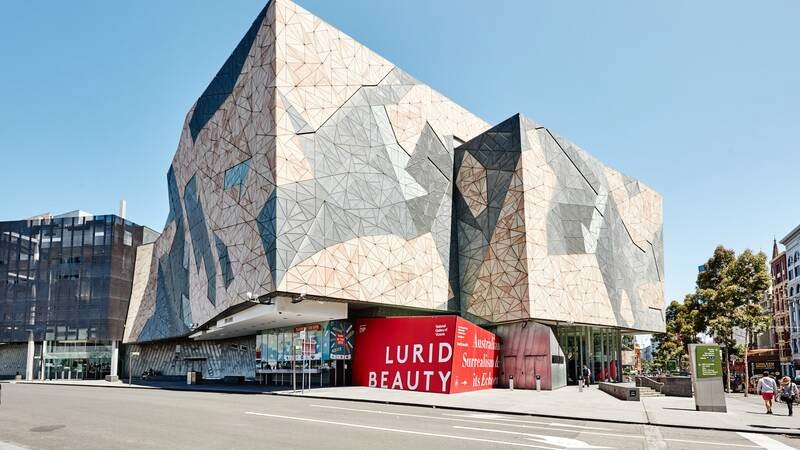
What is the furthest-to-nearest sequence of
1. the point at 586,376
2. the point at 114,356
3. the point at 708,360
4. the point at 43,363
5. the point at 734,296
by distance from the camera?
the point at 114,356
the point at 43,363
the point at 586,376
the point at 734,296
the point at 708,360

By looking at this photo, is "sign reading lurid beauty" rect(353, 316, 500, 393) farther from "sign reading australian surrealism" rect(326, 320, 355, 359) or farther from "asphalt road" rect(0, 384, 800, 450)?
"asphalt road" rect(0, 384, 800, 450)

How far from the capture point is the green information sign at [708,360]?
78.7ft

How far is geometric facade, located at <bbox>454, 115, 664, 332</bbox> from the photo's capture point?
40562mm

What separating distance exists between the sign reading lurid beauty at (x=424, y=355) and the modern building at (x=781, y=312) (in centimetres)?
5872

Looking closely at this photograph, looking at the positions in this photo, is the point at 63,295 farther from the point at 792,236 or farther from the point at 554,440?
the point at 792,236

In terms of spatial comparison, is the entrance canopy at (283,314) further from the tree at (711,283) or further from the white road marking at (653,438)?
the tree at (711,283)

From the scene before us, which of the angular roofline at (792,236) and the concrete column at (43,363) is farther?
the angular roofline at (792,236)

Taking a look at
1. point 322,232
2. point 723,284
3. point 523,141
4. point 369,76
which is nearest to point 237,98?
point 369,76

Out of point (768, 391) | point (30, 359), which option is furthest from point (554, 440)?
point (30, 359)

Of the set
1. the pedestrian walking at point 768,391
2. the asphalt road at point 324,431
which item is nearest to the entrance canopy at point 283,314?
the asphalt road at point 324,431

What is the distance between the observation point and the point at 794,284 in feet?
250

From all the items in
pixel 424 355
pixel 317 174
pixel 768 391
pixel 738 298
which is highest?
pixel 317 174

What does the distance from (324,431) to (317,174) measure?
21.4m

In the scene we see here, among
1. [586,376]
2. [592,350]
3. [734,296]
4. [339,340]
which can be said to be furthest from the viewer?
[592,350]
